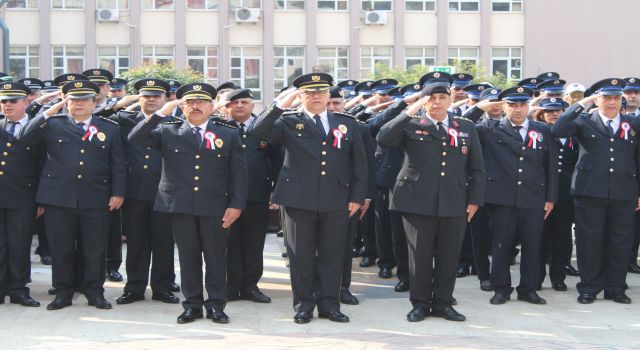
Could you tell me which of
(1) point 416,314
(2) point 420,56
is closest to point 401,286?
(1) point 416,314

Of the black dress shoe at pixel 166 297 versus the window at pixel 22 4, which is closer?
the black dress shoe at pixel 166 297

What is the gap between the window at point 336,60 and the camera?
36625mm

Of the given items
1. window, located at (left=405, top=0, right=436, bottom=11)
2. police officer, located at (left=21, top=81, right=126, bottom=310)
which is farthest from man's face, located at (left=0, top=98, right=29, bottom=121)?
window, located at (left=405, top=0, right=436, bottom=11)

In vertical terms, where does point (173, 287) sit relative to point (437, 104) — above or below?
below

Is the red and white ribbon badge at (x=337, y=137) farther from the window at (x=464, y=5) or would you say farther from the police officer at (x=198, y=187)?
the window at (x=464, y=5)

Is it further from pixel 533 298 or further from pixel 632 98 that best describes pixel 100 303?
pixel 632 98

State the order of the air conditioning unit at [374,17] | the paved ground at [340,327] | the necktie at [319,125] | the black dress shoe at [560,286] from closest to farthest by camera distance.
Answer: the paved ground at [340,327] < the necktie at [319,125] < the black dress shoe at [560,286] < the air conditioning unit at [374,17]

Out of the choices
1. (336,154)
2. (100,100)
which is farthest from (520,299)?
(100,100)

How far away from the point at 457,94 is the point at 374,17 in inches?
1042

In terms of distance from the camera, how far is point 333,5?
36656 mm

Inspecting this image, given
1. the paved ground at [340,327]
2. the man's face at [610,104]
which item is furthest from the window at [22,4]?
the man's face at [610,104]

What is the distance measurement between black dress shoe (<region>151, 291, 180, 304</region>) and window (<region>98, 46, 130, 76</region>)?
2828cm

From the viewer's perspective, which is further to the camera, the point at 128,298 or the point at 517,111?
the point at 517,111

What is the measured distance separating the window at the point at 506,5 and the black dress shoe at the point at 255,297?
30334 millimetres
